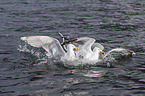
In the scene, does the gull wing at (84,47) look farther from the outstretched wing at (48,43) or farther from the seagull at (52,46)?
the outstretched wing at (48,43)

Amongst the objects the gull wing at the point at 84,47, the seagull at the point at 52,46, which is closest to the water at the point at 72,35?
the seagull at the point at 52,46

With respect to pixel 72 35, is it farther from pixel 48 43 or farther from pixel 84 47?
pixel 48 43

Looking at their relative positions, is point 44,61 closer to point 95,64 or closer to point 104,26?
point 95,64

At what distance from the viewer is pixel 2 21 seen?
21.5 meters

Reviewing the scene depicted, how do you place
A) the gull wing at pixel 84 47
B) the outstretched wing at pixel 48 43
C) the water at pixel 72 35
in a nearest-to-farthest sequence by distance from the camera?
the water at pixel 72 35
the outstretched wing at pixel 48 43
the gull wing at pixel 84 47

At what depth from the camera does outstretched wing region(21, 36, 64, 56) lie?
1277cm

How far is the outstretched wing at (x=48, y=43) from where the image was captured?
1277cm

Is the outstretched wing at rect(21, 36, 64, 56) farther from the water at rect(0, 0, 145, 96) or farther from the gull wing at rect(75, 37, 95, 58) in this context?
the gull wing at rect(75, 37, 95, 58)

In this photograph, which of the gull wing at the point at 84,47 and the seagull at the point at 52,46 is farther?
the gull wing at the point at 84,47

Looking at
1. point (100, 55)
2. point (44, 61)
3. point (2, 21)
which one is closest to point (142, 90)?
point (100, 55)

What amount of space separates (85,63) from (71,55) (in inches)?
31.0

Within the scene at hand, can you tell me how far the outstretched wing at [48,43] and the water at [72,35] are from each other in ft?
2.03

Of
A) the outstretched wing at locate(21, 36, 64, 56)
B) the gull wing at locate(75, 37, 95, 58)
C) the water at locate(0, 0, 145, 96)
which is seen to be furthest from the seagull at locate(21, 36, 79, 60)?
the gull wing at locate(75, 37, 95, 58)

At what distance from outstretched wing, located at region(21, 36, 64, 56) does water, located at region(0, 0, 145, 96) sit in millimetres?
620
